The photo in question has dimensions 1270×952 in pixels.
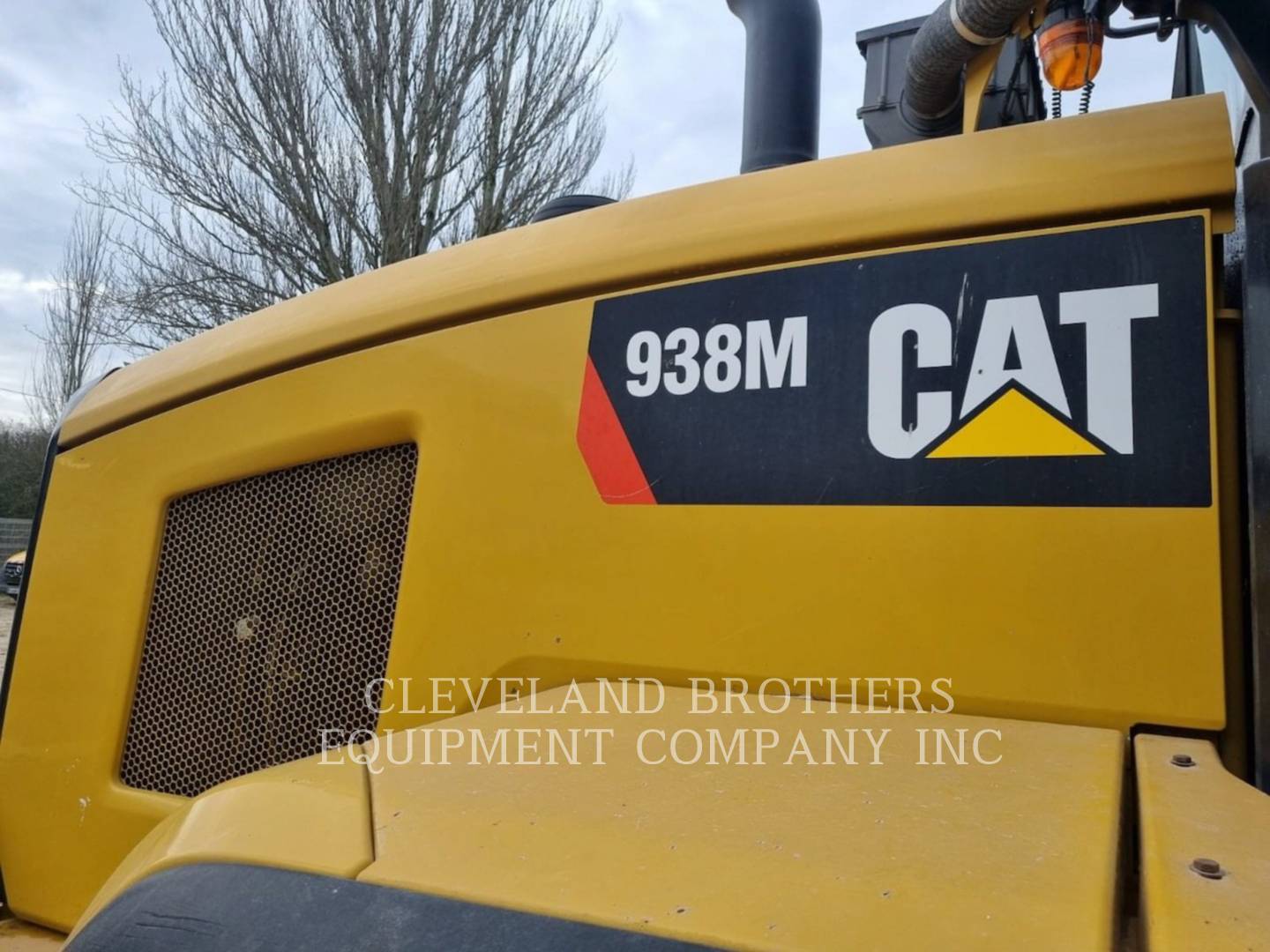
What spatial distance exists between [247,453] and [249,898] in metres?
0.86

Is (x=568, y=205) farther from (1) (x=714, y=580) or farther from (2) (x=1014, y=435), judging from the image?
(2) (x=1014, y=435)

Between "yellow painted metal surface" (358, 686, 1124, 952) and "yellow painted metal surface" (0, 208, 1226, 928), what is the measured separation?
0.31 ft

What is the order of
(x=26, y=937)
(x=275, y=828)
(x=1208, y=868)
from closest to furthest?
1. (x=1208, y=868)
2. (x=275, y=828)
3. (x=26, y=937)

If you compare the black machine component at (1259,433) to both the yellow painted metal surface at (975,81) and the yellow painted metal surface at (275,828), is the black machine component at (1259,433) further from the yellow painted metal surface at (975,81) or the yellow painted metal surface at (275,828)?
the yellow painted metal surface at (275,828)

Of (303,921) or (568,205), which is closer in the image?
(303,921)

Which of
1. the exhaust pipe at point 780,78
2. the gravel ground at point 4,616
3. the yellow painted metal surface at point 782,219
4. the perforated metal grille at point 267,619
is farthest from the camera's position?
the gravel ground at point 4,616

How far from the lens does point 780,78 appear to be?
5.35 ft

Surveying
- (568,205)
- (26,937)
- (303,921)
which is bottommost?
(26,937)

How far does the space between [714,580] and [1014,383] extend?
1.26 feet

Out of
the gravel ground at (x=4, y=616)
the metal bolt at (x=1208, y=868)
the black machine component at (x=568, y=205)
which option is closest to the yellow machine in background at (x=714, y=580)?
the metal bolt at (x=1208, y=868)

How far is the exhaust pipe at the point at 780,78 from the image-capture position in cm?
160

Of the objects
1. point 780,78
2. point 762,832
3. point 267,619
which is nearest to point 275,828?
point 762,832

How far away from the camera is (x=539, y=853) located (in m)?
0.72

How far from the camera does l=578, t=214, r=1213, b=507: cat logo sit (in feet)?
2.98
